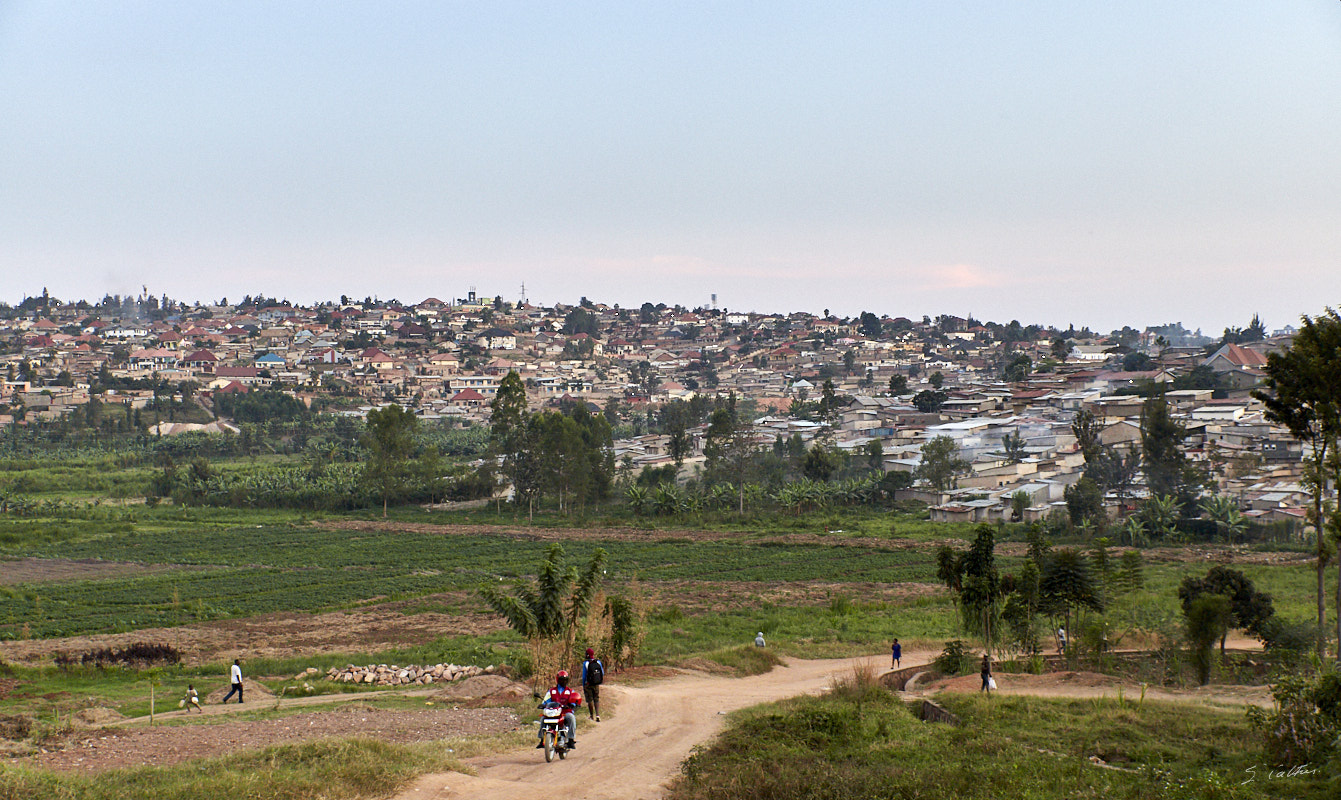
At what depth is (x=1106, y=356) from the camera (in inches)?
4272

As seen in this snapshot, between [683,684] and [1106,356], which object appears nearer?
[683,684]

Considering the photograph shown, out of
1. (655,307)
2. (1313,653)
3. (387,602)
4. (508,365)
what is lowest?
(387,602)

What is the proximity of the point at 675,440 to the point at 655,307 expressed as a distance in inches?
5621

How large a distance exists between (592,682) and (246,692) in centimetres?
808

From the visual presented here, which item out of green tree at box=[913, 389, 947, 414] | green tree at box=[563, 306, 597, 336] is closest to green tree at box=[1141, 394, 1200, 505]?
green tree at box=[913, 389, 947, 414]

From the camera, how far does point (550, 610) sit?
15.2 meters

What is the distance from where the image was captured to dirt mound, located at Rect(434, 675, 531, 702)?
15.4 meters

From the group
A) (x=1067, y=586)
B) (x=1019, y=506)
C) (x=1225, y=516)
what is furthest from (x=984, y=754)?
(x=1019, y=506)

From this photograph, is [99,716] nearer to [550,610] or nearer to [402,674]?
[402,674]

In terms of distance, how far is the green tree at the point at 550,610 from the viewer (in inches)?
596

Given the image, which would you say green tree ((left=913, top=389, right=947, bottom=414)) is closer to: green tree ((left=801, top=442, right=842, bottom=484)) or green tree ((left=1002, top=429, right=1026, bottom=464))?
green tree ((left=1002, top=429, right=1026, bottom=464))

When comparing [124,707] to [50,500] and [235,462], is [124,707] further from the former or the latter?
[235,462]

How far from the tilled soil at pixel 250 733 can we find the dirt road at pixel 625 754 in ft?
5.25

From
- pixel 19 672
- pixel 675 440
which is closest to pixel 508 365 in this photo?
pixel 675 440
